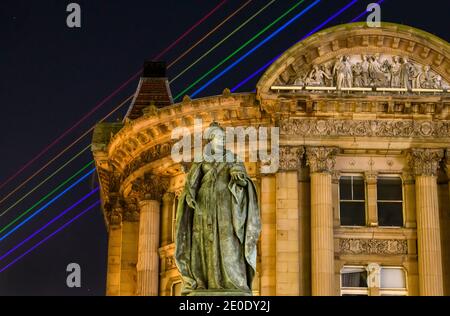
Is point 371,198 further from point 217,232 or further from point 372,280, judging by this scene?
point 217,232

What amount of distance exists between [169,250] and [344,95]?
26.5 ft

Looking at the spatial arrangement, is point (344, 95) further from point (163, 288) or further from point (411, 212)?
point (163, 288)

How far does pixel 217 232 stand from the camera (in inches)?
586

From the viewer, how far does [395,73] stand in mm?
35281

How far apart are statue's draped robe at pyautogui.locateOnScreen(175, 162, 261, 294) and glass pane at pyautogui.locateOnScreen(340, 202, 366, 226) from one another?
64.2 ft

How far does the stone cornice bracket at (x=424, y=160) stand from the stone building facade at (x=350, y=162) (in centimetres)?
3

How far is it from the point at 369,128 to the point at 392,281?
4986 mm

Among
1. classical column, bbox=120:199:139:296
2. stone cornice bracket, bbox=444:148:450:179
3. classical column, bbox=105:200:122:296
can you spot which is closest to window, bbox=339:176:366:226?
stone cornice bracket, bbox=444:148:450:179

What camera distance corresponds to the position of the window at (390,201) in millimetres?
34469

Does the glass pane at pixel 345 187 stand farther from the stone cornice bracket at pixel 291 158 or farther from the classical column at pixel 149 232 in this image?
the classical column at pixel 149 232

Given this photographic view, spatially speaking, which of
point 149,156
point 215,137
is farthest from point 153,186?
point 215,137

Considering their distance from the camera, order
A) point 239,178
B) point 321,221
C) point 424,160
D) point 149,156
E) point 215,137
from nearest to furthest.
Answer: point 239,178, point 215,137, point 321,221, point 424,160, point 149,156

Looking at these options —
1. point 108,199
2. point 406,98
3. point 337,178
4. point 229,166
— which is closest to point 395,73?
point 406,98

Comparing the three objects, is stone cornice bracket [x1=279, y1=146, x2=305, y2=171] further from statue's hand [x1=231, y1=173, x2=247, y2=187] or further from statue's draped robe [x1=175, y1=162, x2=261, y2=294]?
statue's hand [x1=231, y1=173, x2=247, y2=187]
